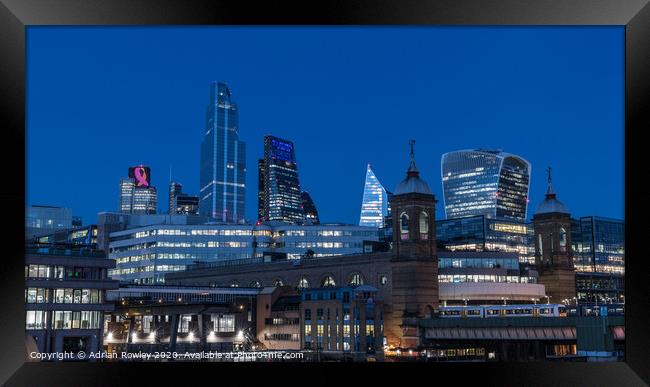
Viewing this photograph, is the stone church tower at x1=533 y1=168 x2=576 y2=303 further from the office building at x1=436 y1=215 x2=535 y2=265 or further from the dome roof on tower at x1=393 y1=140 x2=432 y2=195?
the office building at x1=436 y1=215 x2=535 y2=265

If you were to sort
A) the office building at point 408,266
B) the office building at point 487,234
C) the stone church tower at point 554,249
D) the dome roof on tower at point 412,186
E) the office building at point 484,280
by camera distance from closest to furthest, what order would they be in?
the office building at point 408,266 → the dome roof on tower at point 412,186 → the office building at point 484,280 → the stone church tower at point 554,249 → the office building at point 487,234

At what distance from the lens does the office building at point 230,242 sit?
310 feet

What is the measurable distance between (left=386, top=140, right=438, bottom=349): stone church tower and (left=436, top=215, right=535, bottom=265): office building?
6218 cm

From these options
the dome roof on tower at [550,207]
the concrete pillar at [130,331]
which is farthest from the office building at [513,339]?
the concrete pillar at [130,331]

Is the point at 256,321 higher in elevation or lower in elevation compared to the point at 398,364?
lower

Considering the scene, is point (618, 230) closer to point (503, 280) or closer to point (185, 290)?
point (503, 280)

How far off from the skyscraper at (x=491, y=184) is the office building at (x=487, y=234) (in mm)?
41835

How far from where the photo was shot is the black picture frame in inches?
559

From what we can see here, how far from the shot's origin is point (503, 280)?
66562mm

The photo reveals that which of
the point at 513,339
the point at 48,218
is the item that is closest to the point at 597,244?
the point at 48,218

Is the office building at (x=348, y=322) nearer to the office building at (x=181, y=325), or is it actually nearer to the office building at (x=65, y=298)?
the office building at (x=181, y=325)

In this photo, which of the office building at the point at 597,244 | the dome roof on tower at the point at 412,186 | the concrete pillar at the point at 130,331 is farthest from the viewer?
the office building at the point at 597,244
